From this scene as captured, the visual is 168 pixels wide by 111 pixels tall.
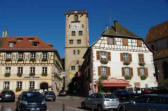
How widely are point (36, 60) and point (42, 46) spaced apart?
3243 millimetres

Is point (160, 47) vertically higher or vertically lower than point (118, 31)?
lower

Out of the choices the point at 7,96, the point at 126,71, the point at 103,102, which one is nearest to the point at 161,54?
the point at 126,71

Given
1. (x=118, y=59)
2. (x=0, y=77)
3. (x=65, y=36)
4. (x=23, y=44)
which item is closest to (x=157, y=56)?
(x=118, y=59)

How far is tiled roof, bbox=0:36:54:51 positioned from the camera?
37.6 metres

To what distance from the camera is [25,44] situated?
129ft

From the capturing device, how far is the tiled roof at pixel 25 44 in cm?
3761

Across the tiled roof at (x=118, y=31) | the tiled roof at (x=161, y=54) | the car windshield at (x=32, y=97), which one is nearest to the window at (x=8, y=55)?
the tiled roof at (x=118, y=31)

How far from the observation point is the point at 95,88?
3206 cm

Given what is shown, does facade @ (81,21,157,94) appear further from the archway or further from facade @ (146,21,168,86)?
the archway

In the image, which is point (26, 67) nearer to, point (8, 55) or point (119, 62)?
point (8, 55)

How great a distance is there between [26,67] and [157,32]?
1334 inches

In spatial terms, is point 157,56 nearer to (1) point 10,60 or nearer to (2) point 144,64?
(2) point 144,64

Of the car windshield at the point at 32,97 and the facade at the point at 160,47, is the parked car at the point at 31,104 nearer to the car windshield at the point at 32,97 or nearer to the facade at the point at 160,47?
the car windshield at the point at 32,97

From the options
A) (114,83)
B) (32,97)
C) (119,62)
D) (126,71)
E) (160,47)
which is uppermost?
(160,47)
